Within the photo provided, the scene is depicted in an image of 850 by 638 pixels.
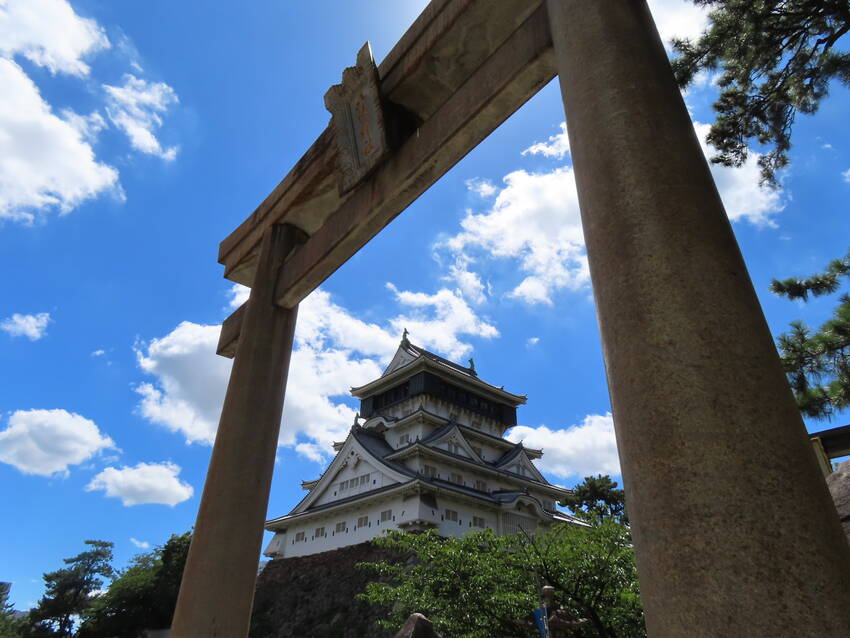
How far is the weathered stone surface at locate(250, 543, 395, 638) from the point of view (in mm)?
21781

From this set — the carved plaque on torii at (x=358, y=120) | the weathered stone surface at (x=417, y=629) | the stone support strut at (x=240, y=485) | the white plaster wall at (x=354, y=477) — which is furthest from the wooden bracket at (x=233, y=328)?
the white plaster wall at (x=354, y=477)

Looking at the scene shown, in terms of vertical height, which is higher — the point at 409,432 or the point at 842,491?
the point at 409,432

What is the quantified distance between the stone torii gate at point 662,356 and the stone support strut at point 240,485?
0.7 inches

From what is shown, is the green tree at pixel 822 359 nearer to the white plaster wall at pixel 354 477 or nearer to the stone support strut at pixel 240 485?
the stone support strut at pixel 240 485

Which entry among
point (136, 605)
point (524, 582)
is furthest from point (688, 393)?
point (136, 605)

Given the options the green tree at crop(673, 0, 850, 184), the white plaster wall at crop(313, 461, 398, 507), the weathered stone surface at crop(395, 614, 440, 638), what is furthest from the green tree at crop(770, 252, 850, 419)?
the white plaster wall at crop(313, 461, 398, 507)

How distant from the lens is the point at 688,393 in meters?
1.41

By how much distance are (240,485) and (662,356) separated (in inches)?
117

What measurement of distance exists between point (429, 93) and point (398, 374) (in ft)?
96.1

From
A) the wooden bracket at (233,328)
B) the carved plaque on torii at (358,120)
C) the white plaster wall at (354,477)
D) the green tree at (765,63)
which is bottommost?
the wooden bracket at (233,328)

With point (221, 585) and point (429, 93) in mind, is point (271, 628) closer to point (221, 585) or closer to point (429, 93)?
point (221, 585)

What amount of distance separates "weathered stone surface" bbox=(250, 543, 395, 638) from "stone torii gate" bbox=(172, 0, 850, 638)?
69.1 feet

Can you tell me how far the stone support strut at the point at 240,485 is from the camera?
3227 mm

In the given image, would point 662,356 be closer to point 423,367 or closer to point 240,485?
point 240,485
